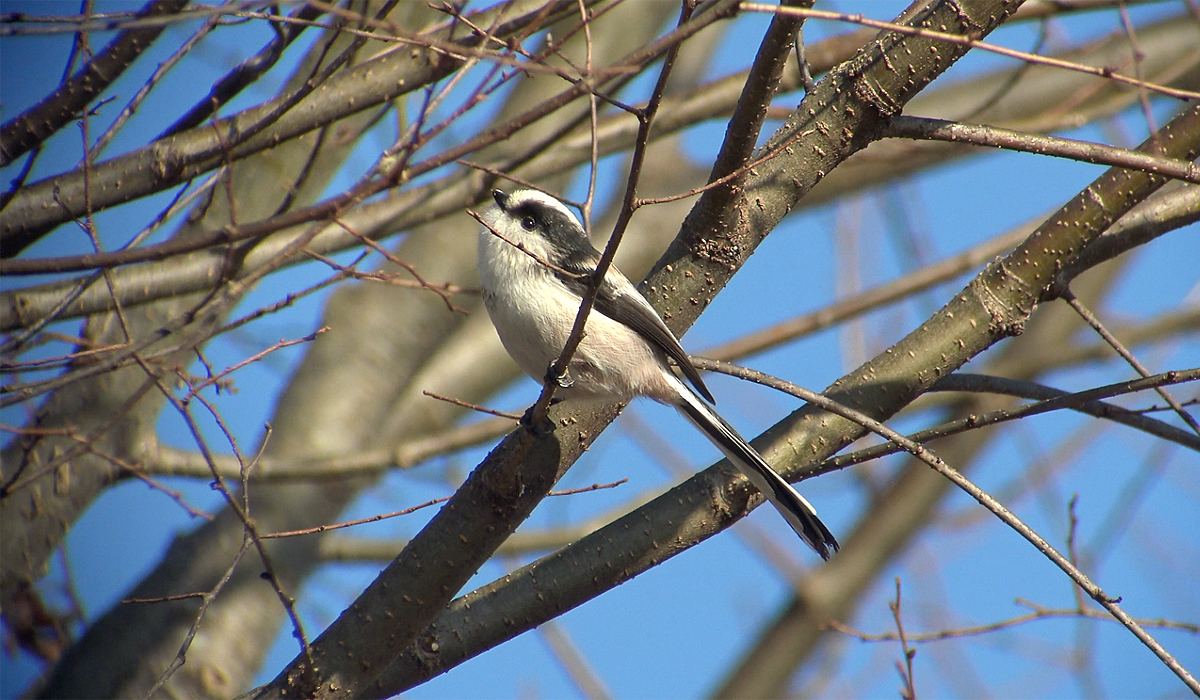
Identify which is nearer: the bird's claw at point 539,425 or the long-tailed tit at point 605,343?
the bird's claw at point 539,425

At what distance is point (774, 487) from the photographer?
2.58 metres

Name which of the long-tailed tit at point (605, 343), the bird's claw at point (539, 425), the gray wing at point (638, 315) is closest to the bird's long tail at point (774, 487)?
the long-tailed tit at point (605, 343)

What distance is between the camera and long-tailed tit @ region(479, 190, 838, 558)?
2.66 metres

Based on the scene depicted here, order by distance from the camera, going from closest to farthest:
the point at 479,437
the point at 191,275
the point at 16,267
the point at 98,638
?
the point at 16,267, the point at 191,275, the point at 98,638, the point at 479,437

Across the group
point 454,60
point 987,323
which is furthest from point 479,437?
point 987,323

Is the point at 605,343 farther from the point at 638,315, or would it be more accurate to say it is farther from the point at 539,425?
the point at 539,425

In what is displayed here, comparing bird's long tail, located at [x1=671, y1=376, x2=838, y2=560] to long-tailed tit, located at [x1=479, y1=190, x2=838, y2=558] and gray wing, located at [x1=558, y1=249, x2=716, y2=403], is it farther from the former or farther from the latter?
gray wing, located at [x1=558, y1=249, x2=716, y2=403]

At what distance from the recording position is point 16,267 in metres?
1.54

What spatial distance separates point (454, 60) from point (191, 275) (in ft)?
4.24

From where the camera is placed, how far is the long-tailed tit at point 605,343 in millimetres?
2656

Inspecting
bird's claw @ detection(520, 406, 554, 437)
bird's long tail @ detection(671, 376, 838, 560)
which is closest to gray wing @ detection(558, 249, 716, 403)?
bird's long tail @ detection(671, 376, 838, 560)

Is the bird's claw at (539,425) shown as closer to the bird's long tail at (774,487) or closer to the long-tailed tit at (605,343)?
the long-tailed tit at (605,343)

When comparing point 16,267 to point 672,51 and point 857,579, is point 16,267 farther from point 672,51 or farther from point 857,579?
point 857,579

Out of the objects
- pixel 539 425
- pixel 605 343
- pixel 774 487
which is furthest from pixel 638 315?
pixel 774 487
